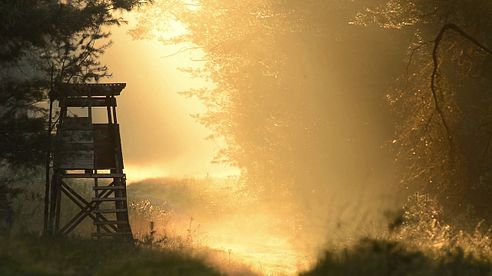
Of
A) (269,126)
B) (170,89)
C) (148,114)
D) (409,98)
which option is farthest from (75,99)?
(170,89)

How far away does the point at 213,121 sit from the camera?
101 feet

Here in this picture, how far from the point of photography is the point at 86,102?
1953 cm

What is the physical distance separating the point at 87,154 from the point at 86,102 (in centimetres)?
151

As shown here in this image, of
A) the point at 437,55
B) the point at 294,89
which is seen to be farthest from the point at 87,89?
the point at 294,89

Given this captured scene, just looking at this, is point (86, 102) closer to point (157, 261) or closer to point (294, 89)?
point (157, 261)

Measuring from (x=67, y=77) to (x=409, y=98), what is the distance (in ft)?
28.0

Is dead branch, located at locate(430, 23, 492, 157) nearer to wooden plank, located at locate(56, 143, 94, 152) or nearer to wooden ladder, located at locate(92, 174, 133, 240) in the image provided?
wooden ladder, located at locate(92, 174, 133, 240)

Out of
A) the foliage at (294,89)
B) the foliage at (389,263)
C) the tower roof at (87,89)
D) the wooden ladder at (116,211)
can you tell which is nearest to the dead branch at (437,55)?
the foliage at (389,263)

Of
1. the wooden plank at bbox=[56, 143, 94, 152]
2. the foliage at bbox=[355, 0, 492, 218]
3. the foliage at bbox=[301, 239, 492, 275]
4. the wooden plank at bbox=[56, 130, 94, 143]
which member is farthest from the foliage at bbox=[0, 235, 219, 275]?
the foliage at bbox=[355, 0, 492, 218]

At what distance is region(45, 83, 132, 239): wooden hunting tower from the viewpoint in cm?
1866

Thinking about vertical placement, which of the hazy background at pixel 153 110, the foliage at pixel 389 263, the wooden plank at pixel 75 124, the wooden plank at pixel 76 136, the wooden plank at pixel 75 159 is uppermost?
the hazy background at pixel 153 110

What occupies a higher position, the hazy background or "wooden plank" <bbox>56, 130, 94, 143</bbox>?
the hazy background

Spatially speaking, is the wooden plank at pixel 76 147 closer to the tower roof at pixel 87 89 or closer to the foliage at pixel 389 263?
the tower roof at pixel 87 89

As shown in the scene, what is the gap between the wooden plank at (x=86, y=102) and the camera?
757 inches
